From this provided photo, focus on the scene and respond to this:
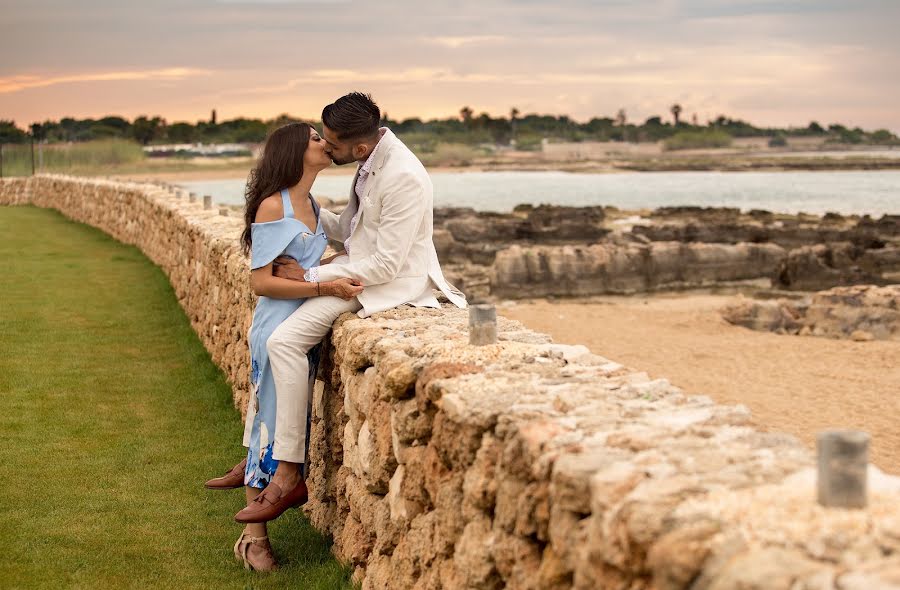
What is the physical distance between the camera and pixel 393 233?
5.23 meters

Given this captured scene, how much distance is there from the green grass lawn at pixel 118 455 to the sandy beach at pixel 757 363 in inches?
201

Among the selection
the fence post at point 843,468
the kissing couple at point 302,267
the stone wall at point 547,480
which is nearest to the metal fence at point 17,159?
the kissing couple at point 302,267

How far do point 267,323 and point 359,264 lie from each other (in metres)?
0.54

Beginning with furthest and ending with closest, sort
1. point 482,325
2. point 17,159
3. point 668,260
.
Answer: point 17,159 → point 668,260 → point 482,325

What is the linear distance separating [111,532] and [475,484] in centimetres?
306

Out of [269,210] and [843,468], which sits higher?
[269,210]

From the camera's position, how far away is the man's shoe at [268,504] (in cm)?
498

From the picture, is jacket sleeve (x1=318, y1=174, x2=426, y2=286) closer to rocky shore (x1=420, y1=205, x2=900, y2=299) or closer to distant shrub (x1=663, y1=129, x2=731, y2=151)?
rocky shore (x1=420, y1=205, x2=900, y2=299)

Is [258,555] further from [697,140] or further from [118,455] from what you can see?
[697,140]

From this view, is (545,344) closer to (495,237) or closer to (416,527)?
(416,527)

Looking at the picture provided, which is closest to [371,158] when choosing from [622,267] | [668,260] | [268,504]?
[268,504]

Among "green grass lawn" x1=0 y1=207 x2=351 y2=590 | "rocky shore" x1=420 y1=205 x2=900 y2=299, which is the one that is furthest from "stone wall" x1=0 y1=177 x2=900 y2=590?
"rocky shore" x1=420 y1=205 x2=900 y2=299

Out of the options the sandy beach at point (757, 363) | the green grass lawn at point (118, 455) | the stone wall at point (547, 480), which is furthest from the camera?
the sandy beach at point (757, 363)

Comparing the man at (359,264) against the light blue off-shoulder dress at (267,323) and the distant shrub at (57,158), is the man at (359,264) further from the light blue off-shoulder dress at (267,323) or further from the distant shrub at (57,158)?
the distant shrub at (57,158)
